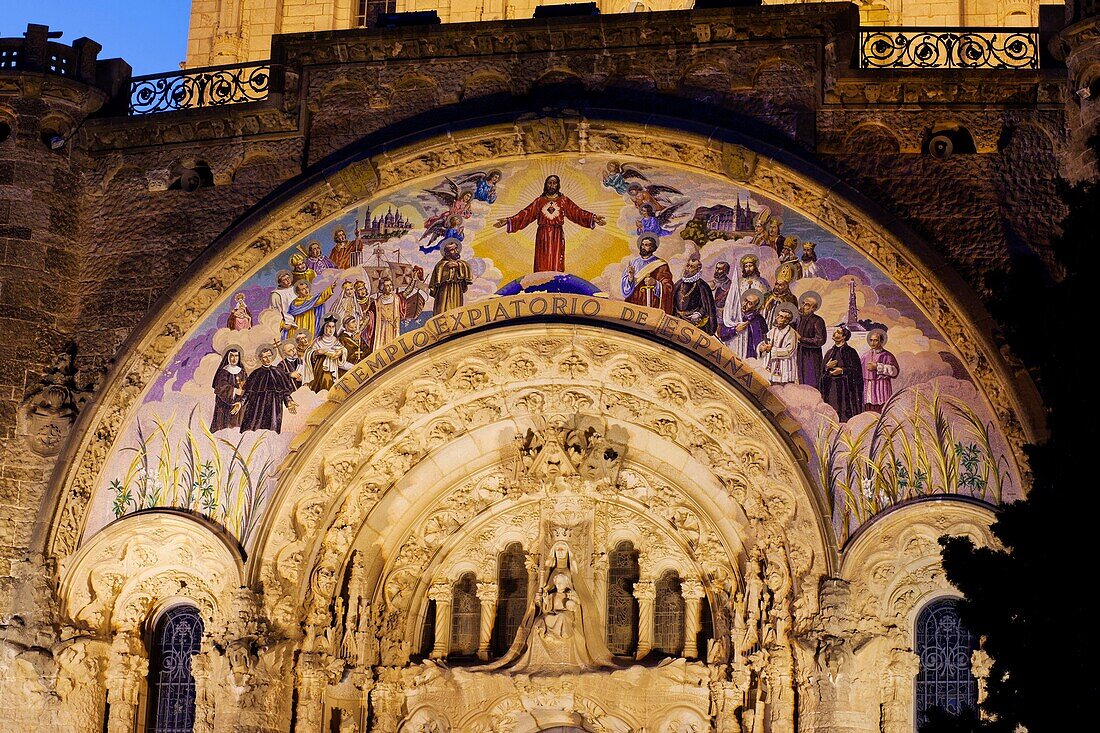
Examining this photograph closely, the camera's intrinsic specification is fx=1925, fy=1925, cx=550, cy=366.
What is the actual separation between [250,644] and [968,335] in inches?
285

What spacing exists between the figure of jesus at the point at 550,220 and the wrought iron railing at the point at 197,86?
3066 mm

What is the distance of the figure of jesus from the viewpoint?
18.8 metres

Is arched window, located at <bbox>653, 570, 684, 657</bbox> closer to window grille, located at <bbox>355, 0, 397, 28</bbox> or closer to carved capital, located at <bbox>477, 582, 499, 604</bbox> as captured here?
carved capital, located at <bbox>477, 582, 499, 604</bbox>

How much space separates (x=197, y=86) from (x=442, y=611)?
6.11 meters

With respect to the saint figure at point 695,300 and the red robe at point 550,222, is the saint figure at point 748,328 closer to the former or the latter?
the saint figure at point 695,300

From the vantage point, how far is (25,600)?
60.8ft

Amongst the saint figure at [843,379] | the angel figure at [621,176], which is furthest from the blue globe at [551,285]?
the saint figure at [843,379]

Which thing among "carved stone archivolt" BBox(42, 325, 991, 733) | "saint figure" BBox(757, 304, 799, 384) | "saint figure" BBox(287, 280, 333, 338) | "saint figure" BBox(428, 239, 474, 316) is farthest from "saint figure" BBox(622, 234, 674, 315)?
"saint figure" BBox(287, 280, 333, 338)

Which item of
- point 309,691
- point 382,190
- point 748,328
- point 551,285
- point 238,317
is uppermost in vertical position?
point 382,190

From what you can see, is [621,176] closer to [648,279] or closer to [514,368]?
[648,279]

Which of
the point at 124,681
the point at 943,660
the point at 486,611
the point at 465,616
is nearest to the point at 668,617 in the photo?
the point at 486,611

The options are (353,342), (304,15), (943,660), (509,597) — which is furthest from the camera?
(304,15)

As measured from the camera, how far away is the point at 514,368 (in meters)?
19.0

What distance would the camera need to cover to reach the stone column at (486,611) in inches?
774
